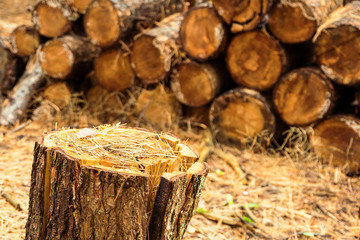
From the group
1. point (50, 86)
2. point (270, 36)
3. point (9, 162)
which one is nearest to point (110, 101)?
point (50, 86)

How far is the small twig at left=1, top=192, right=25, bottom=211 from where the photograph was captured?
2.04 metres

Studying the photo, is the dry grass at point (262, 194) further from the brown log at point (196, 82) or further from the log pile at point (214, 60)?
the brown log at point (196, 82)

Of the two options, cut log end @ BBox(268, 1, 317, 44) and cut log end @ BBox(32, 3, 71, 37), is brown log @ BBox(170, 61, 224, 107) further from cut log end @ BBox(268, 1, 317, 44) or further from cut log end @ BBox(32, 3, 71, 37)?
cut log end @ BBox(32, 3, 71, 37)

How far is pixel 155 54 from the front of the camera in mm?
3492

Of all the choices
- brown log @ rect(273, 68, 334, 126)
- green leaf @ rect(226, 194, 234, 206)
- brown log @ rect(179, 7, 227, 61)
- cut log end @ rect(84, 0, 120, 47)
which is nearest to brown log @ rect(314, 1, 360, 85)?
brown log @ rect(273, 68, 334, 126)

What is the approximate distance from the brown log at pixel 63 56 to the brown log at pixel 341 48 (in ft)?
7.81

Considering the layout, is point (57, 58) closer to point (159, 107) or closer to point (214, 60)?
point (159, 107)

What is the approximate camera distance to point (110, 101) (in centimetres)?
411

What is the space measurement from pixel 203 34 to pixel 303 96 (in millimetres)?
1022

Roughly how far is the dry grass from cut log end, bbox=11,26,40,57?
3.31 feet

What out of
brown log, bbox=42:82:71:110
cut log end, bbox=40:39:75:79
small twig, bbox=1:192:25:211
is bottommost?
brown log, bbox=42:82:71:110

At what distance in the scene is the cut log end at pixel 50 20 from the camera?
3832 millimetres

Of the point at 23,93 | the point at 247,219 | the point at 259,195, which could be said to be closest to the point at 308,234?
the point at 247,219

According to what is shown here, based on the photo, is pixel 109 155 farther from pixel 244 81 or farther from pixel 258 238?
pixel 244 81
